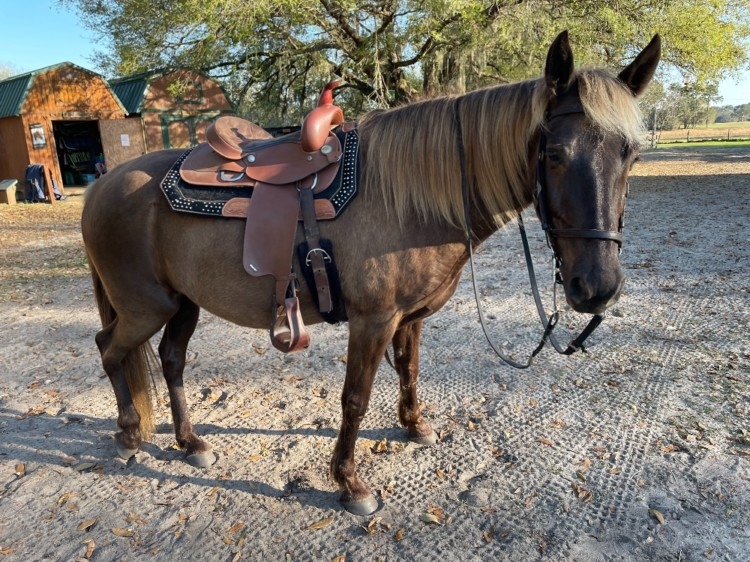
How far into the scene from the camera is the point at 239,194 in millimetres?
2277

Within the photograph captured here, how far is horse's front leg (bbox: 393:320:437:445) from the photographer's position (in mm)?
2811

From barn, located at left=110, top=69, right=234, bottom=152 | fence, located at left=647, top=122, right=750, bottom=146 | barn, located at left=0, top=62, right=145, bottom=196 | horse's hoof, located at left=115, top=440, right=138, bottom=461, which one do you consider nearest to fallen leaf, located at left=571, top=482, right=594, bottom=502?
horse's hoof, located at left=115, top=440, right=138, bottom=461

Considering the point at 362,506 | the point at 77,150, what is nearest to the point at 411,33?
the point at 362,506

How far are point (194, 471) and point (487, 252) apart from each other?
18.1 ft

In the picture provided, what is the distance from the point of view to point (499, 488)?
2.41m

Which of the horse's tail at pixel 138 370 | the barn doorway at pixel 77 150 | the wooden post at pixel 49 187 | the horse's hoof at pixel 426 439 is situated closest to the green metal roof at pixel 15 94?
the wooden post at pixel 49 187

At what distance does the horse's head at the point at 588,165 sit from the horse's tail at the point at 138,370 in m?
2.47

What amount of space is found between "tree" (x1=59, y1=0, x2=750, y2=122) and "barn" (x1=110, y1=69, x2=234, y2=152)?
424cm

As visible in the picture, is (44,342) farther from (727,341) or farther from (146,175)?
(727,341)

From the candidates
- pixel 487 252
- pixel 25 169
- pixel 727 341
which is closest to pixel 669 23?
pixel 487 252

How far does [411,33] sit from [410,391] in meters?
11.5

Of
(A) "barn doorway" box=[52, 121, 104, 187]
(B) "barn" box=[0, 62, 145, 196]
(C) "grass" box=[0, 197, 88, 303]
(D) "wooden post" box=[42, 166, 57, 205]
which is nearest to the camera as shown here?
(C) "grass" box=[0, 197, 88, 303]

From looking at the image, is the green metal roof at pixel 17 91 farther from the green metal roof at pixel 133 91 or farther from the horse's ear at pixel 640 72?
the horse's ear at pixel 640 72

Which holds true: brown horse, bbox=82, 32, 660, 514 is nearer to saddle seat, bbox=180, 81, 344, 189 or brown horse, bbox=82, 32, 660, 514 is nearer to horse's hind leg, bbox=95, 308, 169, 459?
horse's hind leg, bbox=95, 308, 169, 459
